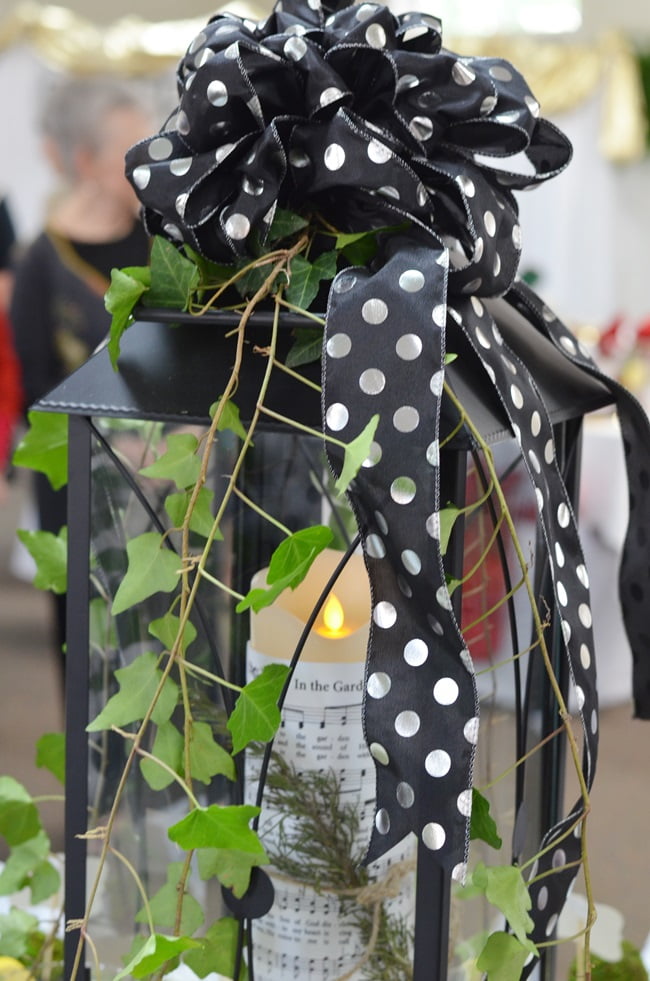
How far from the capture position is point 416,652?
488 millimetres

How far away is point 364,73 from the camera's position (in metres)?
0.53

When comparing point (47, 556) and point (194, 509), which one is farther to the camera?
point (47, 556)

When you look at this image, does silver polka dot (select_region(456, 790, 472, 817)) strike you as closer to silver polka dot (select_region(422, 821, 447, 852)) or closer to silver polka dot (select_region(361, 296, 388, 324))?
silver polka dot (select_region(422, 821, 447, 852))

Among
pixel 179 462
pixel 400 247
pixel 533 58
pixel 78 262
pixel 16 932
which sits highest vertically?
pixel 533 58

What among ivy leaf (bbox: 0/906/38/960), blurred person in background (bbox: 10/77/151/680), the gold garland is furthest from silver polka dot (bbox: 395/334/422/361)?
the gold garland

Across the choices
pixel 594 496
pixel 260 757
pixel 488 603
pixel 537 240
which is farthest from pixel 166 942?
pixel 537 240

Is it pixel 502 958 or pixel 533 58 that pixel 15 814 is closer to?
pixel 502 958

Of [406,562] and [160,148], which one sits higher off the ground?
[160,148]

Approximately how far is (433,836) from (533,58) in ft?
17.4

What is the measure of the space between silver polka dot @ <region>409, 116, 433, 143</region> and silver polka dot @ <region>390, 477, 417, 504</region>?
0.56 ft

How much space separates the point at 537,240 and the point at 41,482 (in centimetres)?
372

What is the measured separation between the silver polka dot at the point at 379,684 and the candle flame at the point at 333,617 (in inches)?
4.9

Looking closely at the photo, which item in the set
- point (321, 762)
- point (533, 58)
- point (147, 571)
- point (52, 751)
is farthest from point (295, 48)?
point (533, 58)

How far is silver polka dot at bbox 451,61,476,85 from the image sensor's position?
539mm
